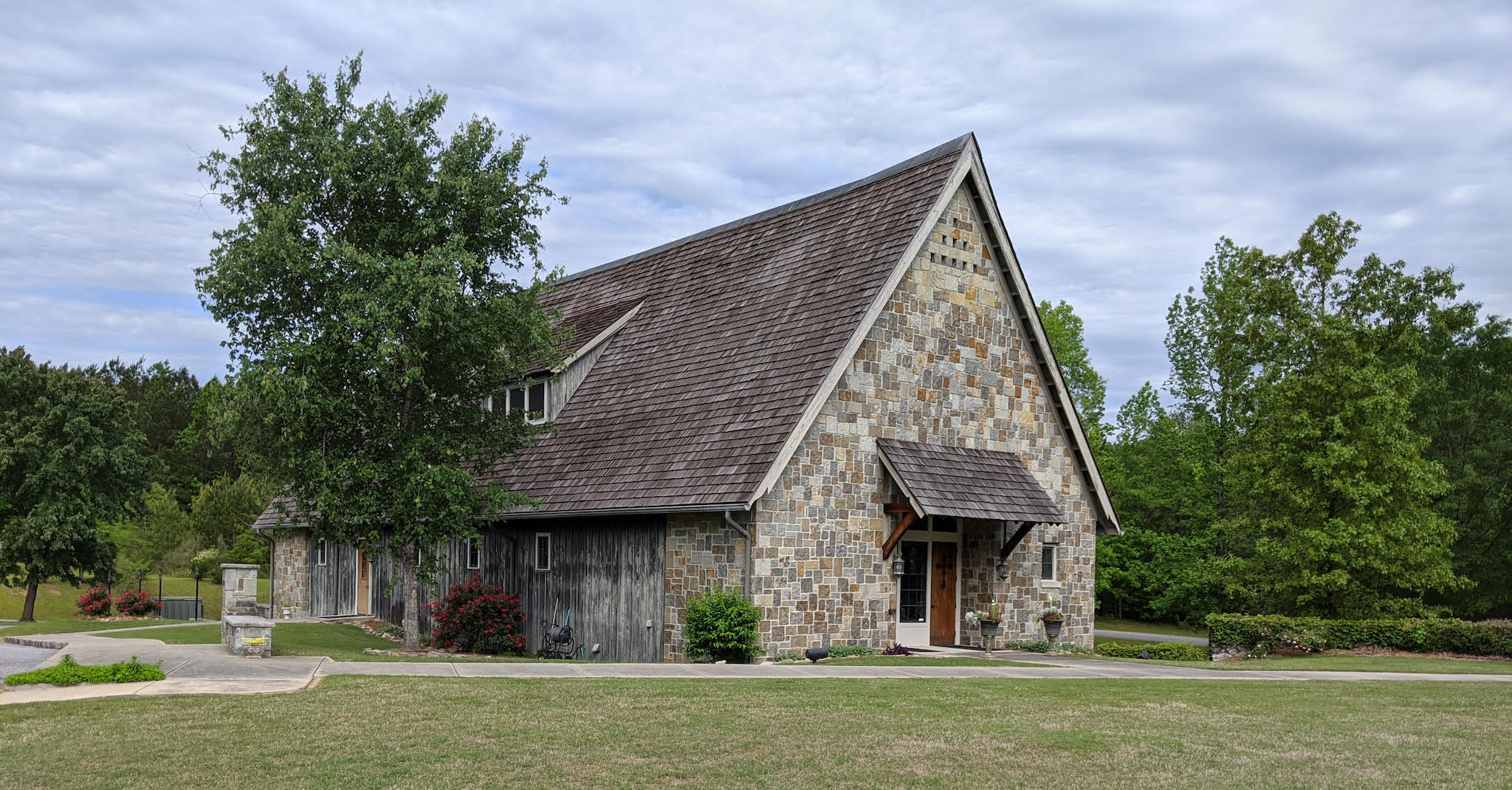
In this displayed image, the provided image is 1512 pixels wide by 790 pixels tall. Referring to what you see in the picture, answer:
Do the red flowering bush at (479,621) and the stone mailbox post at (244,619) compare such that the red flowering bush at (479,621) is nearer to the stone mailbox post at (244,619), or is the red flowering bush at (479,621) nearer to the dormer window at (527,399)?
the dormer window at (527,399)

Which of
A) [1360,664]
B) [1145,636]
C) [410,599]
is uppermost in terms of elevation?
[410,599]

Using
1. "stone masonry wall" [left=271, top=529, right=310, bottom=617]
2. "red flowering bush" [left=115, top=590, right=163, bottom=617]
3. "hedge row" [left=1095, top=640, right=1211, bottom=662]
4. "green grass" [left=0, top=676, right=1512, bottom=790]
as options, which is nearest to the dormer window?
"stone masonry wall" [left=271, top=529, right=310, bottom=617]

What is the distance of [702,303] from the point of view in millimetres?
24094

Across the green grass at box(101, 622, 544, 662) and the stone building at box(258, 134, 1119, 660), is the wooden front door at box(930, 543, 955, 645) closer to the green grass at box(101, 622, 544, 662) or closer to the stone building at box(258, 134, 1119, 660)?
the stone building at box(258, 134, 1119, 660)

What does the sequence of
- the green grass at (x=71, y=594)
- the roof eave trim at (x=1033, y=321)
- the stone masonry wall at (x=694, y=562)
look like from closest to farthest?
the stone masonry wall at (x=694, y=562) → the roof eave trim at (x=1033, y=321) → the green grass at (x=71, y=594)

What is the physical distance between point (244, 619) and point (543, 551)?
655cm

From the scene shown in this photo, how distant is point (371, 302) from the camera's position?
18469 millimetres

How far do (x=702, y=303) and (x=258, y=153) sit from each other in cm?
866

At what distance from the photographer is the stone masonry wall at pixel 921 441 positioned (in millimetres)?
18953

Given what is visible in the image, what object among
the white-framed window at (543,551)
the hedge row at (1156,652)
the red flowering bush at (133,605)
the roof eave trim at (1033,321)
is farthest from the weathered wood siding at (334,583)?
the hedge row at (1156,652)

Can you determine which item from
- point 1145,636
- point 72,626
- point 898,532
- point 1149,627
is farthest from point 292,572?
point 1149,627

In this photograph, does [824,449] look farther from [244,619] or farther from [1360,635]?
[1360,635]

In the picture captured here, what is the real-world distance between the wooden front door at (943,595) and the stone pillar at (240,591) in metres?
11.5

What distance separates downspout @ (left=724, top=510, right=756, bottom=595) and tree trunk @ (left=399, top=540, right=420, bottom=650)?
595 centimetres
